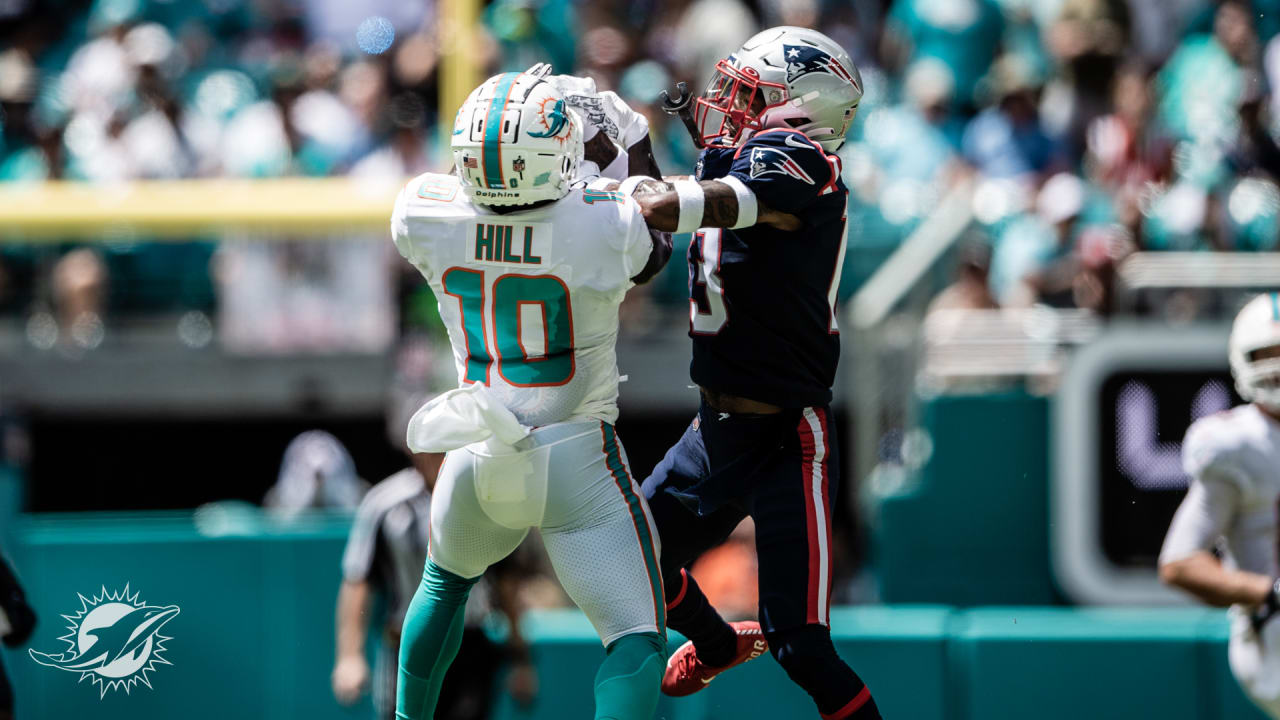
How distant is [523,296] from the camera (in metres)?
4.20

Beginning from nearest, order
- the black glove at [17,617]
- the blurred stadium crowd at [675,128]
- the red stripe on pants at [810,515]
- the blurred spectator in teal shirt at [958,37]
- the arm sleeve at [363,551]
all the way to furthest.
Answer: the red stripe on pants at [810,515] < the black glove at [17,617] < the arm sleeve at [363,551] < the blurred stadium crowd at [675,128] < the blurred spectator in teal shirt at [958,37]

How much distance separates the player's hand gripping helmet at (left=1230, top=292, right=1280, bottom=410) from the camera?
16.6ft

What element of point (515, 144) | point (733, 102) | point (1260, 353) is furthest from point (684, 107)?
point (1260, 353)

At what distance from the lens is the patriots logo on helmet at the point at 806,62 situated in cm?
450

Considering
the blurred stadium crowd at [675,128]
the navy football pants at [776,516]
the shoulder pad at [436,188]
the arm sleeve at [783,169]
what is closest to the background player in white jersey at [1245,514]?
the navy football pants at [776,516]

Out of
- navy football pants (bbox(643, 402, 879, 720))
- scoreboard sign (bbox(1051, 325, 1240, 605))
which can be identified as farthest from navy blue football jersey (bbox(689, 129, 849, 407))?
scoreboard sign (bbox(1051, 325, 1240, 605))

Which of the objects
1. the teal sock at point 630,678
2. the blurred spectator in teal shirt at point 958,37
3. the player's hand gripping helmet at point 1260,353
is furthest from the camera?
the blurred spectator in teal shirt at point 958,37

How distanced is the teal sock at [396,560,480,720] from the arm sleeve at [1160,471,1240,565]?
2146mm

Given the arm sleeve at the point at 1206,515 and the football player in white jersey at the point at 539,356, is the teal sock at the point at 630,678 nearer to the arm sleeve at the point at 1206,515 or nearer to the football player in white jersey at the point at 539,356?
the football player in white jersey at the point at 539,356

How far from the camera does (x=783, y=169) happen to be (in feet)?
13.9

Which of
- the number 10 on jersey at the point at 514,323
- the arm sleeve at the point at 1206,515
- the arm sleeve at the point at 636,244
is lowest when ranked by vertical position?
the arm sleeve at the point at 1206,515

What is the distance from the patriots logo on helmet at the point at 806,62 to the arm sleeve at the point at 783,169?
0.23 meters

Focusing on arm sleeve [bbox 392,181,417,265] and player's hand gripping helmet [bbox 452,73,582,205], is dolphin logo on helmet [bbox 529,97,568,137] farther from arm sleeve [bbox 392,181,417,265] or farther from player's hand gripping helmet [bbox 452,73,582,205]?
arm sleeve [bbox 392,181,417,265]

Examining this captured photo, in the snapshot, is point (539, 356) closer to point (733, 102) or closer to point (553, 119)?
point (553, 119)
